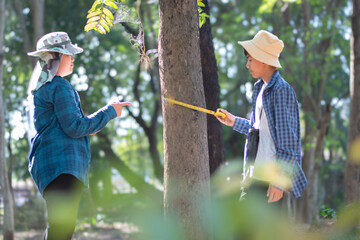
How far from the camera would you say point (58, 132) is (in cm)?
316

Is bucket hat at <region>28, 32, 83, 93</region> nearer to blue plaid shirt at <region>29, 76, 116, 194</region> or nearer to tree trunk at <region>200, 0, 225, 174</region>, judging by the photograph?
blue plaid shirt at <region>29, 76, 116, 194</region>

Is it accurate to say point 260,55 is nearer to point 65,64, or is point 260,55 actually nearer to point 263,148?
point 263,148

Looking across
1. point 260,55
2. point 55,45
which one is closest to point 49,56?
point 55,45

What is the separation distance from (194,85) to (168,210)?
3.02 ft

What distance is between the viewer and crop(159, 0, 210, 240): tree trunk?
338 cm

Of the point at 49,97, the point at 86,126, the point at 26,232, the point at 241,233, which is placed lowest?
the point at 26,232

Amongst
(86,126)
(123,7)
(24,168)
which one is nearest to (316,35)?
(123,7)

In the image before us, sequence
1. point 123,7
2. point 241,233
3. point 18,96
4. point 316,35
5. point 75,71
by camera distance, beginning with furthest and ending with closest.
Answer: point 18,96 < point 75,71 < point 316,35 < point 123,7 < point 241,233

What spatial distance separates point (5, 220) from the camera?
281 inches

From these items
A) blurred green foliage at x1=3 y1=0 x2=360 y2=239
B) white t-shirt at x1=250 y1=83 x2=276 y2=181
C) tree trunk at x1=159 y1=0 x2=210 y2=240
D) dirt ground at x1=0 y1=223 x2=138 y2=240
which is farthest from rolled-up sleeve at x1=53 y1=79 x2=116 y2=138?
dirt ground at x1=0 y1=223 x2=138 y2=240

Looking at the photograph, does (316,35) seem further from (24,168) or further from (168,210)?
(24,168)

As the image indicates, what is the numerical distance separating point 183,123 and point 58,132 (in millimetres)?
868

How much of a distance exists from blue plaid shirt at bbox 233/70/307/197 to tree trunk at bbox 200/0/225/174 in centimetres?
286

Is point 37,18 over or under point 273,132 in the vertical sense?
over
